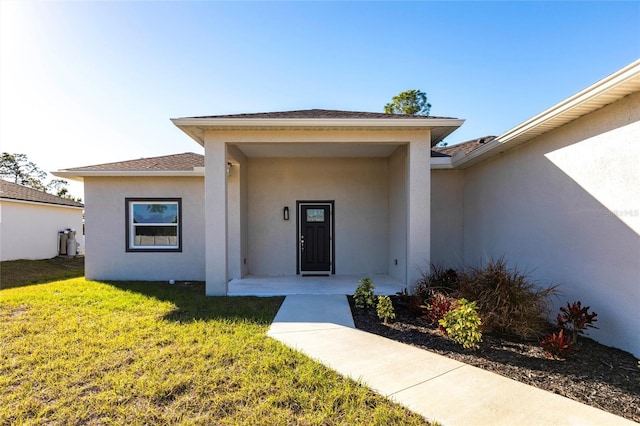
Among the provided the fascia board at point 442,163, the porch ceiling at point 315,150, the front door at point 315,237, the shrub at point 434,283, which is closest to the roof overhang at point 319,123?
the porch ceiling at point 315,150

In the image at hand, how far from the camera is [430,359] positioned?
3676 mm

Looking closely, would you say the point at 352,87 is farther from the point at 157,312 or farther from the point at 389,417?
the point at 389,417

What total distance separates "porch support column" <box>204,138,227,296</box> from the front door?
9.82ft

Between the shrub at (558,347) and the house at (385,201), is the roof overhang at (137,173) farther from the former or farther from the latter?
the shrub at (558,347)

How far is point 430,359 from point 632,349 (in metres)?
2.48

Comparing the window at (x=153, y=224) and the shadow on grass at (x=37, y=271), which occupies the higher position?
the window at (x=153, y=224)

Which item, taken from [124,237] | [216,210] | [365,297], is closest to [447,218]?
[365,297]

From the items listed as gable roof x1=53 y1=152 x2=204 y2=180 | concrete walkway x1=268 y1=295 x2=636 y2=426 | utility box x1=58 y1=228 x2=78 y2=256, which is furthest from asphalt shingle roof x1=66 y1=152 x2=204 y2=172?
utility box x1=58 y1=228 x2=78 y2=256

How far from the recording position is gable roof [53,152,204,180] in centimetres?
870

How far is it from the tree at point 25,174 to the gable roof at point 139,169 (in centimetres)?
3397

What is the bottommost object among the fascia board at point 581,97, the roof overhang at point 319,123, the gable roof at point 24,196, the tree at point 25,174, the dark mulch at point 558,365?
the dark mulch at point 558,365

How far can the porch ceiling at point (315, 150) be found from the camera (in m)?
7.65

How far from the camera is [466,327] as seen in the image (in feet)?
13.2

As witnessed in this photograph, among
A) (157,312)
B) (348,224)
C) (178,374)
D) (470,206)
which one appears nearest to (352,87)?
(348,224)
